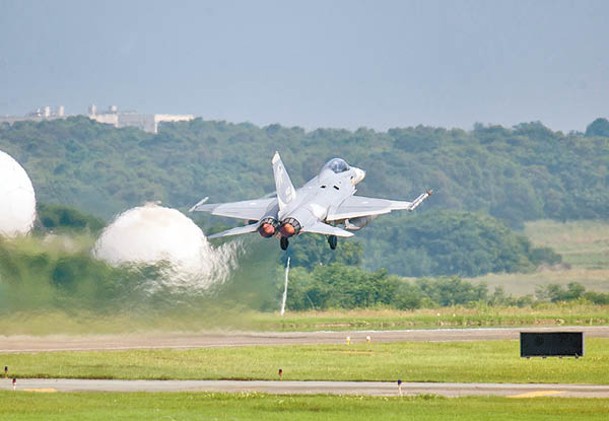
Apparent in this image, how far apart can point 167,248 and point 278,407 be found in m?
21.4

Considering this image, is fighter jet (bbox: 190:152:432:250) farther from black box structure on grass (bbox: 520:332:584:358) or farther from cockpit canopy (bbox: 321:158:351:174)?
black box structure on grass (bbox: 520:332:584:358)

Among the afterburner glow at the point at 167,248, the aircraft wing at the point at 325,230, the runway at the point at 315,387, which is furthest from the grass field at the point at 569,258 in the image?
the runway at the point at 315,387

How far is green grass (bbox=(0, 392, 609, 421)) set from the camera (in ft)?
194

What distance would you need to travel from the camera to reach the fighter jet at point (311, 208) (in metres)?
82.6

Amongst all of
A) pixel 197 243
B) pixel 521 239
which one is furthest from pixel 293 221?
pixel 521 239

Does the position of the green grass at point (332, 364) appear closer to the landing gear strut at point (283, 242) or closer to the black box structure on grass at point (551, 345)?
the black box structure on grass at point (551, 345)

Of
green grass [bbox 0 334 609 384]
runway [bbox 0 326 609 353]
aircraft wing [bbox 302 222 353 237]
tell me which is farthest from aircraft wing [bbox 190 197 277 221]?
green grass [bbox 0 334 609 384]

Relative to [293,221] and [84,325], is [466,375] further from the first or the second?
[84,325]

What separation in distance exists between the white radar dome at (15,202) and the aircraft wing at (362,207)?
15.8 metres

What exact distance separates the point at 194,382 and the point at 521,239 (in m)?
107

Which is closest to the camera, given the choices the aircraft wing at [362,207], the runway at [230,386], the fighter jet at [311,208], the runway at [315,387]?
the runway at [315,387]

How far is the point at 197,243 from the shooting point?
276 feet

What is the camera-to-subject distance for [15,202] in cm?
8144

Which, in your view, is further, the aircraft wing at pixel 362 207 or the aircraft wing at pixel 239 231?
the aircraft wing at pixel 362 207
